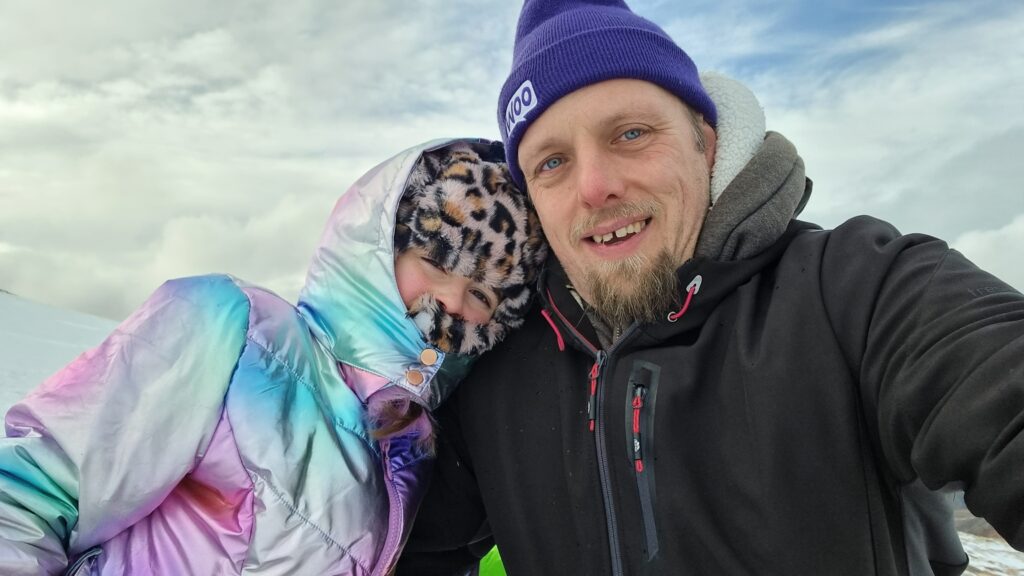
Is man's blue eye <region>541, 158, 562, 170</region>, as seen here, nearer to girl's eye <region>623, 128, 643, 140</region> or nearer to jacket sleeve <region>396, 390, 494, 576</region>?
girl's eye <region>623, 128, 643, 140</region>

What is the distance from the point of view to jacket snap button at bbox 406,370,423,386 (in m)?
1.79

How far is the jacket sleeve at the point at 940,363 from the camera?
95 centimetres

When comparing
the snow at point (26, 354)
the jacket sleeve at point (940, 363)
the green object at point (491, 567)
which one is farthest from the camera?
the snow at point (26, 354)

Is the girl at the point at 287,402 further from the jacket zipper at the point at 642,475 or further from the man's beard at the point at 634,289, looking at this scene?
the jacket zipper at the point at 642,475

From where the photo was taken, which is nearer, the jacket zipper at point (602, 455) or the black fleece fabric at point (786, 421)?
the black fleece fabric at point (786, 421)

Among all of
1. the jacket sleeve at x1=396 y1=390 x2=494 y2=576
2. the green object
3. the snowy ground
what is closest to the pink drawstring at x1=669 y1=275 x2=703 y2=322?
the jacket sleeve at x1=396 y1=390 x2=494 y2=576

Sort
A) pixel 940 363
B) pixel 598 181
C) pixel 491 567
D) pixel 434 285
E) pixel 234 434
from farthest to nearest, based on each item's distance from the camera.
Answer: pixel 491 567 → pixel 434 285 → pixel 598 181 → pixel 234 434 → pixel 940 363

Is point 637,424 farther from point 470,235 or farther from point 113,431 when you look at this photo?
point 113,431

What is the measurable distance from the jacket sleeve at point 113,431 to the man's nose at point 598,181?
1081 millimetres

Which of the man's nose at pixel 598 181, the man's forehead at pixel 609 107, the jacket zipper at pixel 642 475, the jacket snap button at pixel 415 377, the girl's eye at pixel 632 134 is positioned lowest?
the jacket zipper at pixel 642 475

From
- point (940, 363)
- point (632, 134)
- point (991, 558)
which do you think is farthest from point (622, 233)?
point (991, 558)

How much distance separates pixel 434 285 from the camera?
6.22ft

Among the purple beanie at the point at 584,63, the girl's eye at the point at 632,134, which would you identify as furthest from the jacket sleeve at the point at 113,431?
the girl's eye at the point at 632,134

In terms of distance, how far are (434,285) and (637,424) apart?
2.46ft
